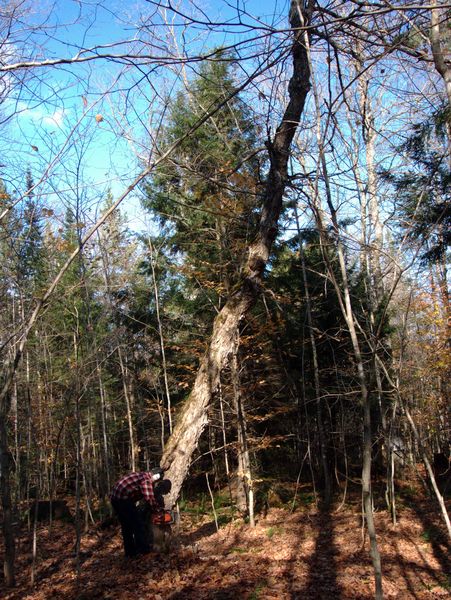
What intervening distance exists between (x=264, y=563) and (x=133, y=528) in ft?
6.41

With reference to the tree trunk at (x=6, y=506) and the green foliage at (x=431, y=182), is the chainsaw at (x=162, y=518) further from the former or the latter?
the green foliage at (x=431, y=182)

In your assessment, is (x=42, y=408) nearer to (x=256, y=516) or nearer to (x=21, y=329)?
(x=256, y=516)

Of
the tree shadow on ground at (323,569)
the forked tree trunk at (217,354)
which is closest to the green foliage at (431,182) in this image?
the forked tree trunk at (217,354)

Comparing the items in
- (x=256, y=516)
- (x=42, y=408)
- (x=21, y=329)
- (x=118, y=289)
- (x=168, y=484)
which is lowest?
(x=256, y=516)

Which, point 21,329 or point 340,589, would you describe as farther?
point 21,329

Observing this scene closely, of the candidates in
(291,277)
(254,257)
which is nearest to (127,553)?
(254,257)

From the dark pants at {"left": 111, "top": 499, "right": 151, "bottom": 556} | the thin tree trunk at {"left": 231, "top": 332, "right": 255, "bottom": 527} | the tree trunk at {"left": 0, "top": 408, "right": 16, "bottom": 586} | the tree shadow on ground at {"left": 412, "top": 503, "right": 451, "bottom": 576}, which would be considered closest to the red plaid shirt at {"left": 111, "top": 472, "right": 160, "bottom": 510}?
→ the dark pants at {"left": 111, "top": 499, "right": 151, "bottom": 556}

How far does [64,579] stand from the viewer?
6926 mm

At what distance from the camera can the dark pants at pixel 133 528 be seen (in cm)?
643

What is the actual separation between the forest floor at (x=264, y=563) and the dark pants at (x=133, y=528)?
0.19 m

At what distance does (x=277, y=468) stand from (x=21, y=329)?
9987mm

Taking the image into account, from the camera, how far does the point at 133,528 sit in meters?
6.50

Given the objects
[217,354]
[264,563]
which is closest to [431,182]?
[217,354]

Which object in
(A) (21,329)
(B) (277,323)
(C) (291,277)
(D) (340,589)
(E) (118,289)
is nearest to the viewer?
(D) (340,589)
